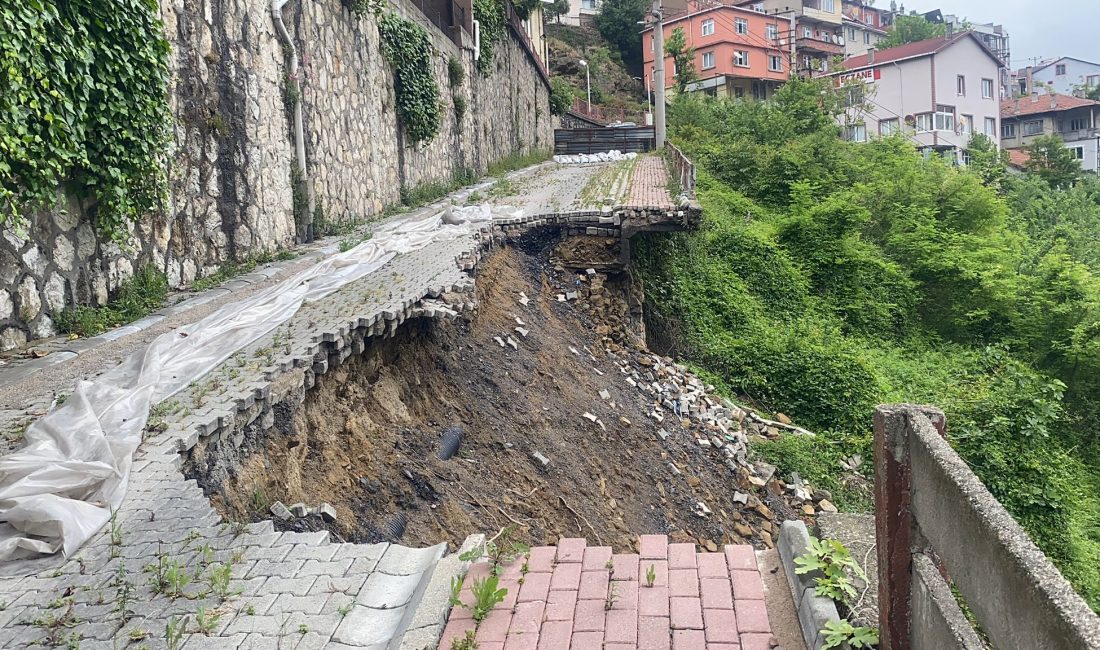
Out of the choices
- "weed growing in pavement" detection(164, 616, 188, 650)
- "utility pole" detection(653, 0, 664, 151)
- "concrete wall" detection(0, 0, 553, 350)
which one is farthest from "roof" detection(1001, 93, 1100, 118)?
"weed growing in pavement" detection(164, 616, 188, 650)

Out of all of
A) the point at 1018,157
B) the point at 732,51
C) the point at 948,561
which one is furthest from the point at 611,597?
the point at 1018,157

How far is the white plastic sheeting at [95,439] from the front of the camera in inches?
148

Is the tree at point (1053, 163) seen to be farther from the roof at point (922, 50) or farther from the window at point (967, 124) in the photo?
the roof at point (922, 50)

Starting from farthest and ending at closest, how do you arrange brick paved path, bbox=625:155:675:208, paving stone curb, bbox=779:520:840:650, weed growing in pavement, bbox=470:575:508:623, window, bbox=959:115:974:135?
window, bbox=959:115:974:135 < brick paved path, bbox=625:155:675:208 < weed growing in pavement, bbox=470:575:508:623 < paving stone curb, bbox=779:520:840:650

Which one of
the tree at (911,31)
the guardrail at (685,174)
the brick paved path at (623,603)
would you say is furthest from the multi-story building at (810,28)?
the brick paved path at (623,603)

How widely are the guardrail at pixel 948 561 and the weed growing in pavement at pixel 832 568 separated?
34 centimetres

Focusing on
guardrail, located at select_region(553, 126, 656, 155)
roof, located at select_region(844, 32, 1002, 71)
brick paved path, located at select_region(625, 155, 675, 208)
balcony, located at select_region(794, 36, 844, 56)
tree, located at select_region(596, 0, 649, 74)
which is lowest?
brick paved path, located at select_region(625, 155, 675, 208)

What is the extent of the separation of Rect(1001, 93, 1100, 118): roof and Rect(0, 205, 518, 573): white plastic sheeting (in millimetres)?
51555

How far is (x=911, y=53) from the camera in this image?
3978 centimetres

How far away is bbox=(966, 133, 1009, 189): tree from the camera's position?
26380mm

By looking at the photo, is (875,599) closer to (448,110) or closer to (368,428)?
(368,428)

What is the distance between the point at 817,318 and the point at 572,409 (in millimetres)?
7506

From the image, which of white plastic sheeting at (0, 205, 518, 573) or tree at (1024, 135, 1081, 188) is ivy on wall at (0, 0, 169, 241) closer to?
white plastic sheeting at (0, 205, 518, 573)

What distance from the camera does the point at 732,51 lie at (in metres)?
44.5
